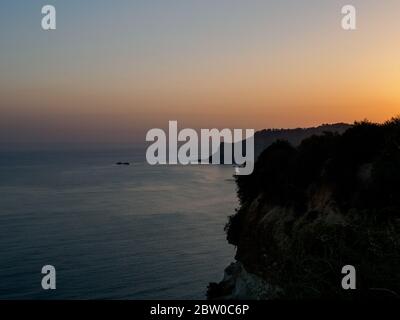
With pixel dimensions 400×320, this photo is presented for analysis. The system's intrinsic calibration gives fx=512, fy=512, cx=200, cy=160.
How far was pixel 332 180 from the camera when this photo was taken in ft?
74.7

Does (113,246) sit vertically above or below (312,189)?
below

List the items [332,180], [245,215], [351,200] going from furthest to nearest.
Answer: [245,215]
[332,180]
[351,200]

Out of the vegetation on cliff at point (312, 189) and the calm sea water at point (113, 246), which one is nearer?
the vegetation on cliff at point (312, 189)

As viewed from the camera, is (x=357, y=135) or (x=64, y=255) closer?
(x=357, y=135)

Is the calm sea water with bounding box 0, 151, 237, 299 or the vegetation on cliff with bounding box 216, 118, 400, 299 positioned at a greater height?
the vegetation on cliff with bounding box 216, 118, 400, 299

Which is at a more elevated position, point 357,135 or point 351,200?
point 357,135

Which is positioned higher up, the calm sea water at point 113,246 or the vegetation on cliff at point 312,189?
the vegetation on cliff at point 312,189

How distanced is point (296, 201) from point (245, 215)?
5.04 meters

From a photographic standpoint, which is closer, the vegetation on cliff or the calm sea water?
the vegetation on cliff

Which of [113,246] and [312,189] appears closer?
[312,189]
